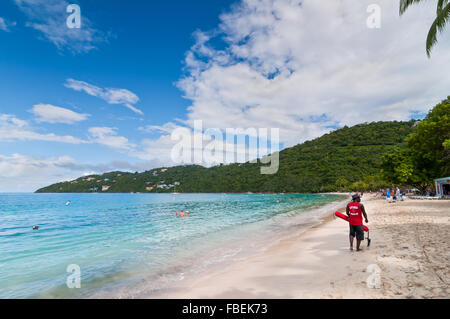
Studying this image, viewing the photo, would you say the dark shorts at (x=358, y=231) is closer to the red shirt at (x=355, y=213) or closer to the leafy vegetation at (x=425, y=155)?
the red shirt at (x=355, y=213)

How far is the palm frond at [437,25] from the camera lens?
10438 mm

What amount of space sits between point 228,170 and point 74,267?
13991 cm

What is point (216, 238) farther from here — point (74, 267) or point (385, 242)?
point (385, 242)

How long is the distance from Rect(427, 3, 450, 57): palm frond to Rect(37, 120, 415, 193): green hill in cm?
6097

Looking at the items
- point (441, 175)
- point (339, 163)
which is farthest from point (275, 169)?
point (441, 175)

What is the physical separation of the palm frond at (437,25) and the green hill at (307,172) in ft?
200

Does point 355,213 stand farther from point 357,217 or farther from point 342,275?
point 342,275

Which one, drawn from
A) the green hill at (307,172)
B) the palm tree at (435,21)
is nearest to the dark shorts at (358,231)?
the palm tree at (435,21)

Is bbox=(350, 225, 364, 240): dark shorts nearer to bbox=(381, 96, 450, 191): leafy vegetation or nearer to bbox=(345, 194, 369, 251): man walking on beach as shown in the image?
bbox=(345, 194, 369, 251): man walking on beach

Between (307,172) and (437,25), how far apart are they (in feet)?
317

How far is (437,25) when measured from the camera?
10.7 meters

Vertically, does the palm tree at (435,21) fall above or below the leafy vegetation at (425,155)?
above

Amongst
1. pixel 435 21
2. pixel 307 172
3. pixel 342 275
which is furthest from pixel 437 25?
pixel 307 172
